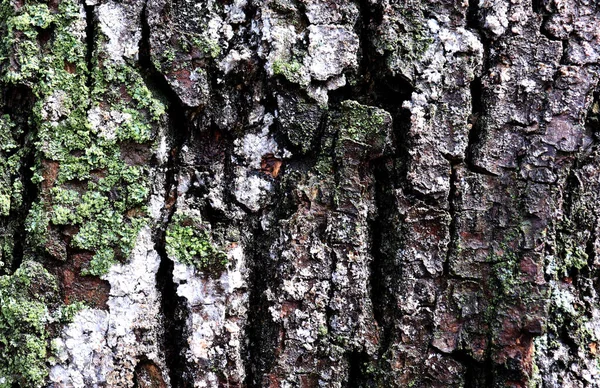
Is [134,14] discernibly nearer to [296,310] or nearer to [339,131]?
[339,131]

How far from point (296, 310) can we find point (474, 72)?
2.37 feet

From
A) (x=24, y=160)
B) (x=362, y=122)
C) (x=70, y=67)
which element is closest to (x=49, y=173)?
(x=24, y=160)

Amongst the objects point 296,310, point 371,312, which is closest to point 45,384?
point 296,310

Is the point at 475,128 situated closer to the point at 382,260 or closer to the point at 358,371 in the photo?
the point at 382,260

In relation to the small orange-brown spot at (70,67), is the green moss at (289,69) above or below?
above

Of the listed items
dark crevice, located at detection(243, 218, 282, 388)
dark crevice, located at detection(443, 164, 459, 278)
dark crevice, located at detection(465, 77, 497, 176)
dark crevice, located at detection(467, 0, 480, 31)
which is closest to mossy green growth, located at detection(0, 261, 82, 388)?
dark crevice, located at detection(243, 218, 282, 388)

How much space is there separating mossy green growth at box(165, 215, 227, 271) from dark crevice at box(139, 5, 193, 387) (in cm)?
3

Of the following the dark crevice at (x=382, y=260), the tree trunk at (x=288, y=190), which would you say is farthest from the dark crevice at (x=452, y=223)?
the dark crevice at (x=382, y=260)

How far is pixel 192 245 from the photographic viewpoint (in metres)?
1.37

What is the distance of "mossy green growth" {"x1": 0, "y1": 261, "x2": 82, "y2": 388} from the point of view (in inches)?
52.0

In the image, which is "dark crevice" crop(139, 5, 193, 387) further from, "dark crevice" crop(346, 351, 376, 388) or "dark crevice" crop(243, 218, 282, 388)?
"dark crevice" crop(346, 351, 376, 388)

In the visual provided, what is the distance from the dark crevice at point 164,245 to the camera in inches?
53.8

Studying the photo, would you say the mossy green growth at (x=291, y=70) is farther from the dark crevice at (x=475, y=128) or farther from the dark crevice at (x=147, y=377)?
the dark crevice at (x=147, y=377)

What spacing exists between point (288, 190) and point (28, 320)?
2.22 feet
